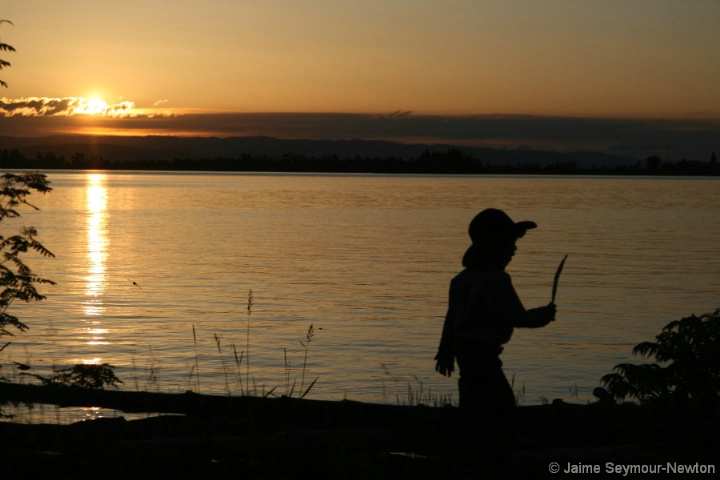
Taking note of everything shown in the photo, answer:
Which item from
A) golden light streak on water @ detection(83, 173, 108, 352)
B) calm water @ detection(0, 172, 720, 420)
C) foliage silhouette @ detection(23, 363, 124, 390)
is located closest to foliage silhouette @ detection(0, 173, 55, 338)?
foliage silhouette @ detection(23, 363, 124, 390)

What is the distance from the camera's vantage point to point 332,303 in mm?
27656

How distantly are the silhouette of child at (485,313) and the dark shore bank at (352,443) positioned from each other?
230 millimetres

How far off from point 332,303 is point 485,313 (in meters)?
21.0

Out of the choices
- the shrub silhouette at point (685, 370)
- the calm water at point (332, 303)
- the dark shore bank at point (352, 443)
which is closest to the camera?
the dark shore bank at point (352, 443)

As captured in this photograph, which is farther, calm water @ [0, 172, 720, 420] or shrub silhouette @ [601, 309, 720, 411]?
calm water @ [0, 172, 720, 420]

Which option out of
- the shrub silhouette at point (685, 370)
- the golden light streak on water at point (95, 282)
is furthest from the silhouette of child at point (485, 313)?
the golden light streak on water at point (95, 282)

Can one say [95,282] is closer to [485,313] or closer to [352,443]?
[352,443]

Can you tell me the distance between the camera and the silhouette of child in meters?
6.70

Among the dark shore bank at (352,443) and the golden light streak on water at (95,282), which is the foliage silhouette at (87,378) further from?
the golden light streak on water at (95,282)

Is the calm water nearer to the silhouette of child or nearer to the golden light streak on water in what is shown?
the golden light streak on water

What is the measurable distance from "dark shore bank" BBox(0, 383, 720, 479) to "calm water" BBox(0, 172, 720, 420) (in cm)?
313

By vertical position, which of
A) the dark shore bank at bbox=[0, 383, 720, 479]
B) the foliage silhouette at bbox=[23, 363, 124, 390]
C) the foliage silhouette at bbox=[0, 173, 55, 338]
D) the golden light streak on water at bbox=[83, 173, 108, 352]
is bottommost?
the golden light streak on water at bbox=[83, 173, 108, 352]

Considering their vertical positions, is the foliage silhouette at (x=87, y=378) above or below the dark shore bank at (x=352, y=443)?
below

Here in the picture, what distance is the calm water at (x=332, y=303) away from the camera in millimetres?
17750
